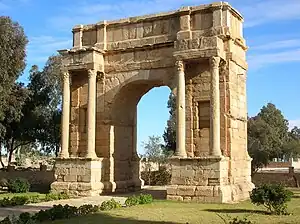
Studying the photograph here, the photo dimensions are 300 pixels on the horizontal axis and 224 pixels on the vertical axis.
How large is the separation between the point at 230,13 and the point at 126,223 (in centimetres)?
1105

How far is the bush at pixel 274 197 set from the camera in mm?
12812

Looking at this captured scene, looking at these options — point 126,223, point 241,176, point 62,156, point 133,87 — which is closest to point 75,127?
point 62,156

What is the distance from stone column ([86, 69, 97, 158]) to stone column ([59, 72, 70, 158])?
1152mm

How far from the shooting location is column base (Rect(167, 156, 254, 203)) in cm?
1678

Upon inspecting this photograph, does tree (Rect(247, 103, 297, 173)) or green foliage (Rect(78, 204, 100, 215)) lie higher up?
tree (Rect(247, 103, 297, 173))

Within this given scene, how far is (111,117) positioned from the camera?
20.5 m

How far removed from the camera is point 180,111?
58.7 ft

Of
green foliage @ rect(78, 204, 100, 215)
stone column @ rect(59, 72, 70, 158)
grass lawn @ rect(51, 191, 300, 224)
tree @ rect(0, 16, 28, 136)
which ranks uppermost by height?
tree @ rect(0, 16, 28, 136)

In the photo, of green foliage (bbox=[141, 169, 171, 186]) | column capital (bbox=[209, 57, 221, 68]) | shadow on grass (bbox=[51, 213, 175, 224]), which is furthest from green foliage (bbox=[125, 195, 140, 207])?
green foliage (bbox=[141, 169, 171, 186])

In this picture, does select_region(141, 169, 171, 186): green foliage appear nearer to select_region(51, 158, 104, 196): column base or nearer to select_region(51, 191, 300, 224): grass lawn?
select_region(51, 158, 104, 196): column base

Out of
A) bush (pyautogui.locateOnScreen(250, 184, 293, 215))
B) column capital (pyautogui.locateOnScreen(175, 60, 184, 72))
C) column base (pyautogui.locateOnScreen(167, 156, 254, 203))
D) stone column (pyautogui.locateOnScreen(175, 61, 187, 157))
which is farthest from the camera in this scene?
column capital (pyautogui.locateOnScreen(175, 60, 184, 72))

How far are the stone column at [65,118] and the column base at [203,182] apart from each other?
5324mm

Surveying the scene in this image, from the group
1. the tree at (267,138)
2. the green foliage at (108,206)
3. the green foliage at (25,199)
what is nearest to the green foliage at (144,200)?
the green foliage at (108,206)

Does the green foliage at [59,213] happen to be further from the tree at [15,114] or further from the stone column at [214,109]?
the tree at [15,114]
